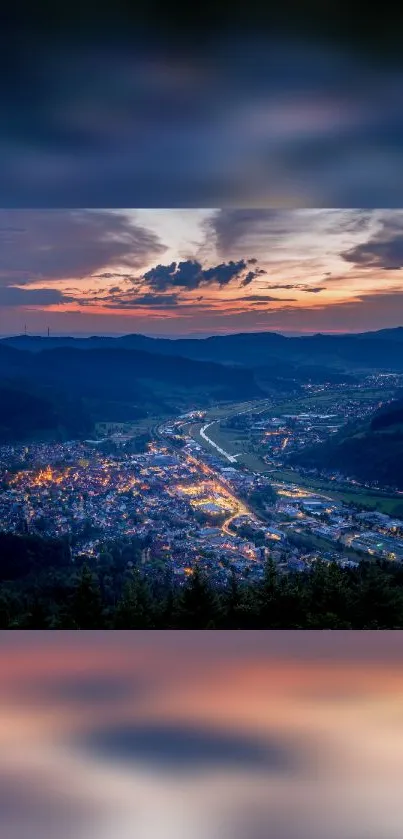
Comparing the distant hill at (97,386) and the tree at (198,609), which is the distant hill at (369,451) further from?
the tree at (198,609)

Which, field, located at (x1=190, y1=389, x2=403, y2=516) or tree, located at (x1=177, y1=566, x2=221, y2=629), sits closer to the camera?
tree, located at (x1=177, y1=566, x2=221, y2=629)

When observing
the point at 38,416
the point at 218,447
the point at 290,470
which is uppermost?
the point at 38,416

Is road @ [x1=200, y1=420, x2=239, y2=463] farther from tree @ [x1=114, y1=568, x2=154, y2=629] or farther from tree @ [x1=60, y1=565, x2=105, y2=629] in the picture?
tree @ [x1=60, y1=565, x2=105, y2=629]

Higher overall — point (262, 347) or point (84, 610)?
point (262, 347)

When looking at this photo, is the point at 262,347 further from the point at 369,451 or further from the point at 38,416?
the point at 38,416

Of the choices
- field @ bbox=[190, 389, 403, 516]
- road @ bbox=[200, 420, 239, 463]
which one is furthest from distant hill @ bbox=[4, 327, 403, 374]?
road @ bbox=[200, 420, 239, 463]

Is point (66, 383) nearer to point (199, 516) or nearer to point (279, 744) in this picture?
point (199, 516)

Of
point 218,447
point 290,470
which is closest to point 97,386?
point 218,447
